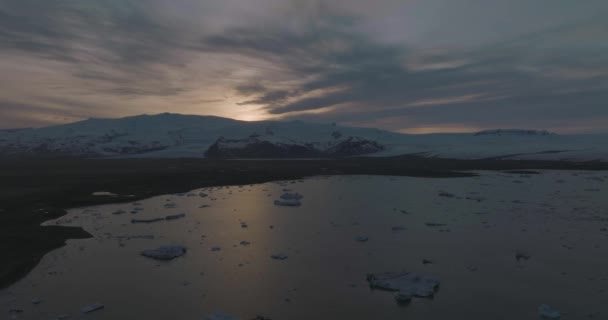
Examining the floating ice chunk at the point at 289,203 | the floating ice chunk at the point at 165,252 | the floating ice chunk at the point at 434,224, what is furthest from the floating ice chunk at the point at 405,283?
the floating ice chunk at the point at 289,203

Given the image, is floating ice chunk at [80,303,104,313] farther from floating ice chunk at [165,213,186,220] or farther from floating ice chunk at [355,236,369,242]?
floating ice chunk at [165,213,186,220]

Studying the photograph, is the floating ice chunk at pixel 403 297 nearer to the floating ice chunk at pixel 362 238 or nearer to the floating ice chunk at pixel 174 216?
the floating ice chunk at pixel 362 238

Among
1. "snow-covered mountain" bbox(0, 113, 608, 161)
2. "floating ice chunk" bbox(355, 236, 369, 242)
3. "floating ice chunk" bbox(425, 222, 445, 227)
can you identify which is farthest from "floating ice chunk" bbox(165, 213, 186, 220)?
"snow-covered mountain" bbox(0, 113, 608, 161)

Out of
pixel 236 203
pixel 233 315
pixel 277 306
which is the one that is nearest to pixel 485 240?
pixel 277 306

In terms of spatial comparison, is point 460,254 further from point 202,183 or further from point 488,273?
point 202,183

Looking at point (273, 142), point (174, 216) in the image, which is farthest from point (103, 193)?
point (273, 142)

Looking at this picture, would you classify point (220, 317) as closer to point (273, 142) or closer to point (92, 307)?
point (92, 307)
